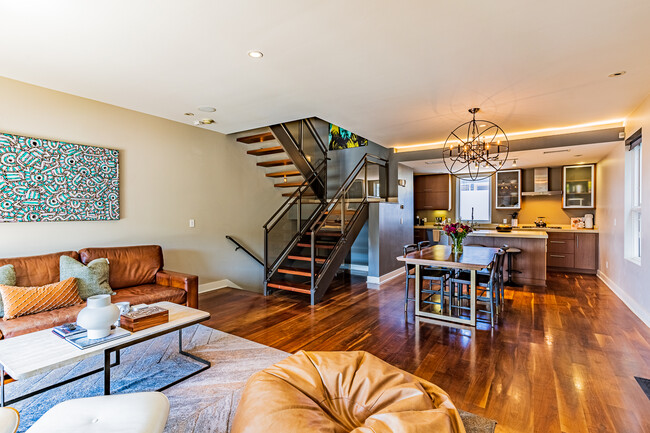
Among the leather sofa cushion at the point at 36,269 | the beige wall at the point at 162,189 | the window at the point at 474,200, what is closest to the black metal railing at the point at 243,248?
the beige wall at the point at 162,189

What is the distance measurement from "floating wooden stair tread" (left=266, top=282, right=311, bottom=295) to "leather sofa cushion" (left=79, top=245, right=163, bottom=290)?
1.72 meters

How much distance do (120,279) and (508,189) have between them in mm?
8438

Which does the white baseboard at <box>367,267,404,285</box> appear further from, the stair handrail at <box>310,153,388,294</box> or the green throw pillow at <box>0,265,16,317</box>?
the green throw pillow at <box>0,265,16,317</box>

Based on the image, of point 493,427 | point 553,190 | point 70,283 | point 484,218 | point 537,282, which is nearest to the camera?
point 493,427

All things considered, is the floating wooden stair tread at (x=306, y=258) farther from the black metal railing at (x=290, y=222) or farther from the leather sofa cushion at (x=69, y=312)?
the leather sofa cushion at (x=69, y=312)

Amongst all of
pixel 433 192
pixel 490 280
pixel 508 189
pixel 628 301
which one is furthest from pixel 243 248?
pixel 508 189

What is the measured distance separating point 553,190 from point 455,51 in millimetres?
6557

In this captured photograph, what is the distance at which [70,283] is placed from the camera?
3.21 meters

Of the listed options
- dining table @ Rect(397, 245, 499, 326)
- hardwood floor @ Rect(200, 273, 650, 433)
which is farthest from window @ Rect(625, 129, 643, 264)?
dining table @ Rect(397, 245, 499, 326)

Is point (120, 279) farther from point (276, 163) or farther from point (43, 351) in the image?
point (276, 163)

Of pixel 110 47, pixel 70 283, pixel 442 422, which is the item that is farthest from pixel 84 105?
pixel 442 422

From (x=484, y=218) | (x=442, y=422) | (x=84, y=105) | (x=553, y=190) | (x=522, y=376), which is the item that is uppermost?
(x=84, y=105)

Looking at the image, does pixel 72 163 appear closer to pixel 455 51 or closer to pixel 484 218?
pixel 455 51

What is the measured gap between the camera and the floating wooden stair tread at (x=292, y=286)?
16.1 feet
